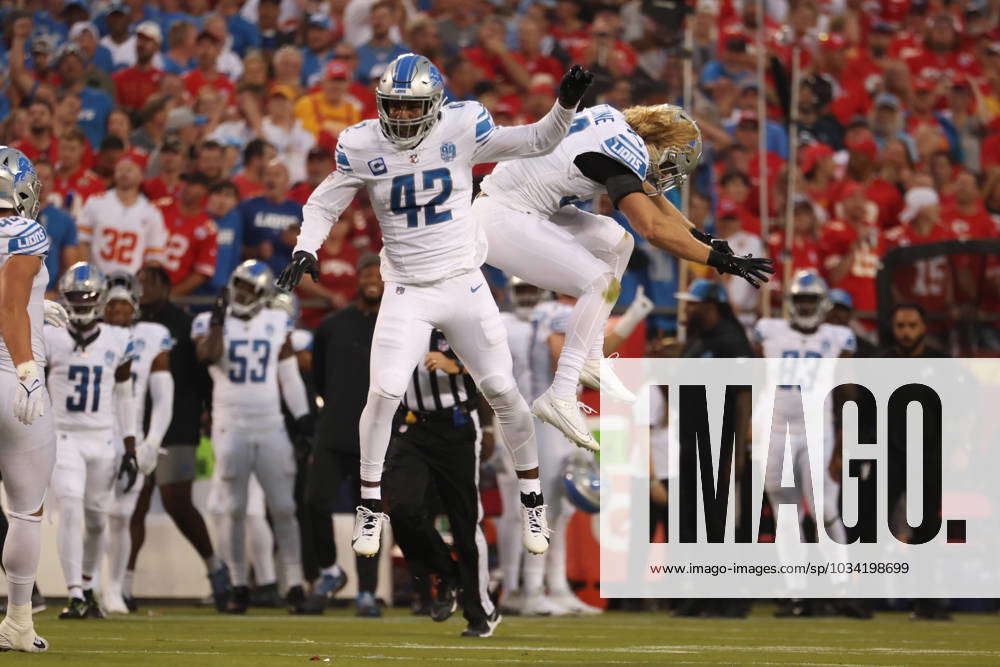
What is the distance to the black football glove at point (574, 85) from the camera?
721 centimetres

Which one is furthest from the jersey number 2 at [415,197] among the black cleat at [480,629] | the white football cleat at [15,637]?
the black cleat at [480,629]

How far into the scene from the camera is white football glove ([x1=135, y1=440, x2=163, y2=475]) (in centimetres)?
1108

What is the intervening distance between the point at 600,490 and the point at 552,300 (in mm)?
1354

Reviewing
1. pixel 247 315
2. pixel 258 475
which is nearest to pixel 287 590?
pixel 258 475

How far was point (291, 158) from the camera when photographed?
14492 millimetres

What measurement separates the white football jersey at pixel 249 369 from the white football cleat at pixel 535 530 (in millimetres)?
3936

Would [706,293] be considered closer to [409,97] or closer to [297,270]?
[409,97]

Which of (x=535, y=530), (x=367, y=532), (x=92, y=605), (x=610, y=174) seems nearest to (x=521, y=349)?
(x=92, y=605)

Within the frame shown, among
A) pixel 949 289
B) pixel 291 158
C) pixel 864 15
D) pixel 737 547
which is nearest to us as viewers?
pixel 737 547

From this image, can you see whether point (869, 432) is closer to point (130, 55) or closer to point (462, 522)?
point (462, 522)

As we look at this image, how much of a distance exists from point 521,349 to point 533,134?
4303 mm

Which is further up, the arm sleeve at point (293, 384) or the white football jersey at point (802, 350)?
the white football jersey at point (802, 350)

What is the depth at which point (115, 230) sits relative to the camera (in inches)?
492

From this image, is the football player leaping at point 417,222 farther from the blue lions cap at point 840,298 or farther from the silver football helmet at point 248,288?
the blue lions cap at point 840,298
